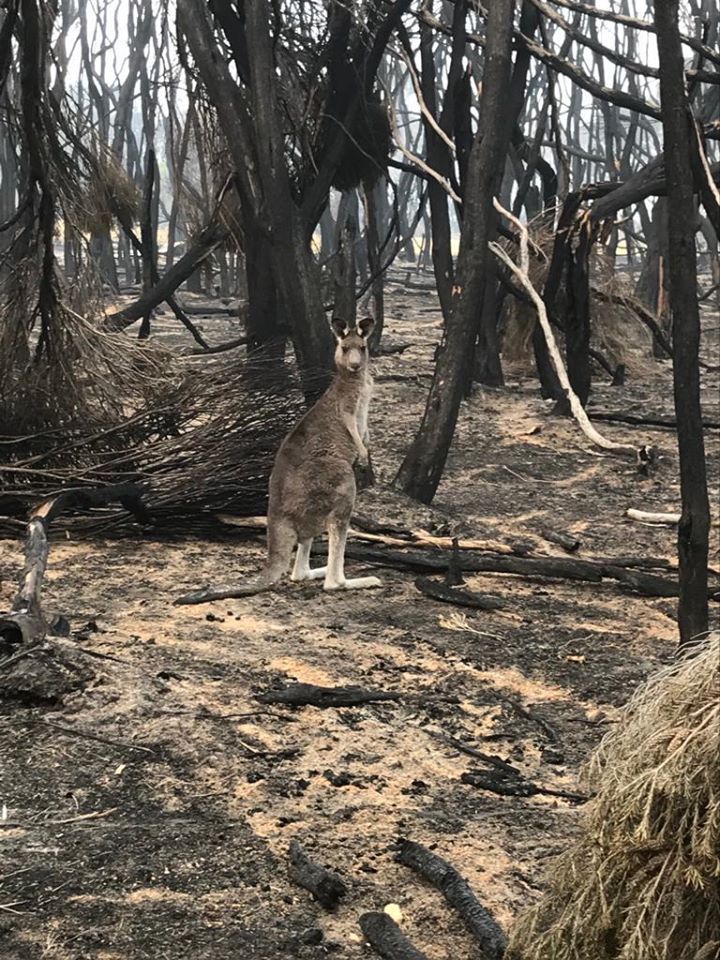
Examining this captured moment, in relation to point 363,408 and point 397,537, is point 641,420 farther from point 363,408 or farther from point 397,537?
point 363,408

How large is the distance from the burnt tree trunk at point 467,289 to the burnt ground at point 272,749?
0.81 m

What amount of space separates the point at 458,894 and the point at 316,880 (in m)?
0.38

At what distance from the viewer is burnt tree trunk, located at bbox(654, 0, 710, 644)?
494 cm

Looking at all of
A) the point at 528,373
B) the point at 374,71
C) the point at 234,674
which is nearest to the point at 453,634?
the point at 234,674

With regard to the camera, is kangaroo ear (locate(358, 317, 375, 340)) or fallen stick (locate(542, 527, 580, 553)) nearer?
kangaroo ear (locate(358, 317, 375, 340))

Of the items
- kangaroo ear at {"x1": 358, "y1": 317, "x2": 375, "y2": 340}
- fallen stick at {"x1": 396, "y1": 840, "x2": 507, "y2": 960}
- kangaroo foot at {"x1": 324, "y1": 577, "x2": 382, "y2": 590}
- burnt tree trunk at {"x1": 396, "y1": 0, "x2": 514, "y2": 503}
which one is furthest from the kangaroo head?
fallen stick at {"x1": 396, "y1": 840, "x2": 507, "y2": 960}

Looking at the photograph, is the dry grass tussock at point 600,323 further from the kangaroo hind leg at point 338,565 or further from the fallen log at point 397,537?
the kangaroo hind leg at point 338,565

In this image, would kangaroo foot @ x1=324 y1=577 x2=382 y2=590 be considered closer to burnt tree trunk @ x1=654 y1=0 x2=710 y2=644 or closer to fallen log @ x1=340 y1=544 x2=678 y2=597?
fallen log @ x1=340 y1=544 x2=678 y2=597

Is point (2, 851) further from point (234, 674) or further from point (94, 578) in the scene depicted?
point (94, 578)

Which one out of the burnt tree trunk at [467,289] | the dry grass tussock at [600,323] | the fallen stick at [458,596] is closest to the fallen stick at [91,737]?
the fallen stick at [458,596]

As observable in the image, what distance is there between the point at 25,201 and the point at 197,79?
219 cm

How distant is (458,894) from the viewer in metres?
3.28

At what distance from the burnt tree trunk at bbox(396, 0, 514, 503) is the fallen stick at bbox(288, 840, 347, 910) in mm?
5469

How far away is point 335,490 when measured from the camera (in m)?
6.40
